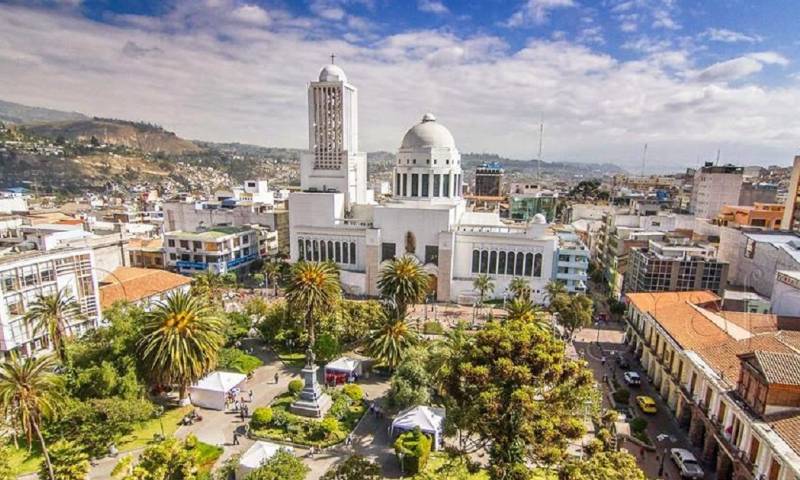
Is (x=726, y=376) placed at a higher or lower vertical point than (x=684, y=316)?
lower

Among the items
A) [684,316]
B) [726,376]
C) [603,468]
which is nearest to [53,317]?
[603,468]

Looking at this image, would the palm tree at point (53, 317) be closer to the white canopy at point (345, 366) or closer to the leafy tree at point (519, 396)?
the white canopy at point (345, 366)

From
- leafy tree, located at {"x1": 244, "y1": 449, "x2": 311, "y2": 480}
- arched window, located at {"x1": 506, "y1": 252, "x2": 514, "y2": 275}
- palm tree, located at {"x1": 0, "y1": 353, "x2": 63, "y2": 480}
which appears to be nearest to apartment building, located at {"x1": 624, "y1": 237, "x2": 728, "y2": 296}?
arched window, located at {"x1": 506, "y1": 252, "x2": 514, "y2": 275}

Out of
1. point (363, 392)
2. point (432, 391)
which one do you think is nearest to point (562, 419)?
point (432, 391)

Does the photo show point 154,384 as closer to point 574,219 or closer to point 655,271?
point 655,271

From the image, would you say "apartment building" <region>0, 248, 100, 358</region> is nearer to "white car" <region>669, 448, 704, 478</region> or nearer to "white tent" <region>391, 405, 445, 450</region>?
"white tent" <region>391, 405, 445, 450</region>

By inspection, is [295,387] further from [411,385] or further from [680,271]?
[680,271]

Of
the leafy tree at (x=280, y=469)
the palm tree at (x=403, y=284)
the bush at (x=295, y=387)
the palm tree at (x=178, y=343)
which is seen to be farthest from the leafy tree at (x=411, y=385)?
the palm tree at (x=178, y=343)
